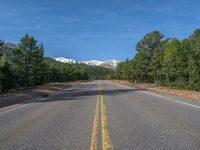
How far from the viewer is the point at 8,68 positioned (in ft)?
154

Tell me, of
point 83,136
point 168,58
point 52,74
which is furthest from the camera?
point 52,74

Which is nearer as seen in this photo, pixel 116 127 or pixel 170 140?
pixel 170 140

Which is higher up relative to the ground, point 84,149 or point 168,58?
point 168,58

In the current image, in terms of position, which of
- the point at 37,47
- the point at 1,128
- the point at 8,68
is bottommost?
the point at 1,128

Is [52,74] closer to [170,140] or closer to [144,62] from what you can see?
[144,62]

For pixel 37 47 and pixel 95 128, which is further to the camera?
pixel 37 47

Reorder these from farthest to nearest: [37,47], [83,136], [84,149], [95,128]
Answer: [37,47] → [95,128] → [83,136] → [84,149]

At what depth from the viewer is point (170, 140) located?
6.04m

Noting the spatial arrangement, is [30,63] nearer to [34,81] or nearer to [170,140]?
[34,81]

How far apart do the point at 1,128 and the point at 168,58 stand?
116 ft

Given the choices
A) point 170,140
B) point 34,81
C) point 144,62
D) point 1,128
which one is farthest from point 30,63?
point 170,140

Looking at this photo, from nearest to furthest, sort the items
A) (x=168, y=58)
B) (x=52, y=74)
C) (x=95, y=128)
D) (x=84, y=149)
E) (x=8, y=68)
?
(x=84, y=149) → (x=95, y=128) → (x=168, y=58) → (x=8, y=68) → (x=52, y=74)

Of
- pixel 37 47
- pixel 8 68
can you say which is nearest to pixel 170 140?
pixel 8 68

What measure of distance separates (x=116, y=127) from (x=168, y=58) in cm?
3447
